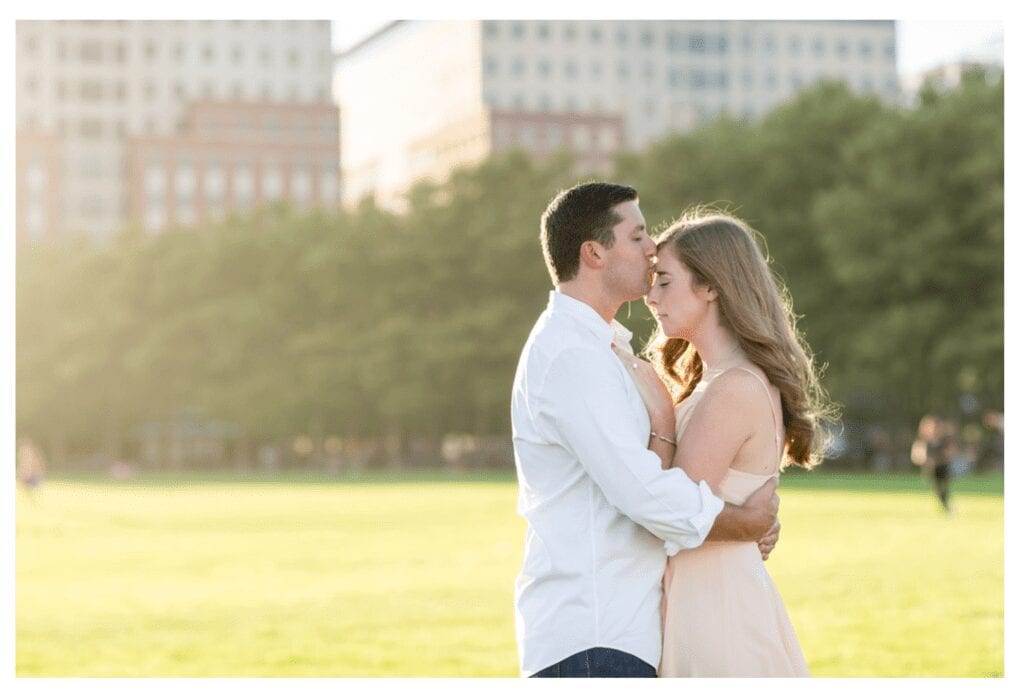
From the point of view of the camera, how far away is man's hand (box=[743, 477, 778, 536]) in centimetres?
546

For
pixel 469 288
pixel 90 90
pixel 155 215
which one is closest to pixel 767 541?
pixel 469 288

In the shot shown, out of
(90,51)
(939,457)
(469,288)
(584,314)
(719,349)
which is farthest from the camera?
(90,51)

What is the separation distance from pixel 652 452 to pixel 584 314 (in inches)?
21.4

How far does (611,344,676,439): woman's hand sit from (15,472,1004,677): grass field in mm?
7088

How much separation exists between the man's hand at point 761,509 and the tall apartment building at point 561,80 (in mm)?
132595

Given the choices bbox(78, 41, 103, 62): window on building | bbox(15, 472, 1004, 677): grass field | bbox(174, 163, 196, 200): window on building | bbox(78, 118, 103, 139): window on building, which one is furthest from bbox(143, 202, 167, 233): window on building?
bbox(15, 472, 1004, 677): grass field

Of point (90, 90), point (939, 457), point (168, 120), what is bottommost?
point (939, 457)

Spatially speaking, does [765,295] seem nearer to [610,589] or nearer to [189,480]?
A: [610,589]

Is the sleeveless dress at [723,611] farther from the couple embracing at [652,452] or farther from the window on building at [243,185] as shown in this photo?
the window on building at [243,185]

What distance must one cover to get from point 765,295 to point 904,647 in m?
8.47

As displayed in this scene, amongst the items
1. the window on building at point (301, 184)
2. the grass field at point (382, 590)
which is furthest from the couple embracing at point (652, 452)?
the window on building at point (301, 184)

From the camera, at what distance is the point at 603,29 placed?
149000 mm

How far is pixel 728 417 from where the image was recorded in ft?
18.0

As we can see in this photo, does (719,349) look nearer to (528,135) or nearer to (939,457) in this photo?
(939,457)
